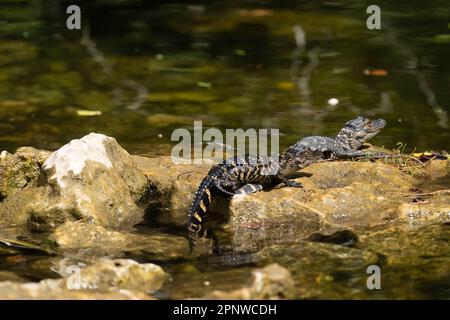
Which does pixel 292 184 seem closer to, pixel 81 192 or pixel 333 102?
pixel 81 192

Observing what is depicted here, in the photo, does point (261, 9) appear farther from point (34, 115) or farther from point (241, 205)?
point (241, 205)

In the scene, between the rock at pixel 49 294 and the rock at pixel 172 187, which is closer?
the rock at pixel 49 294

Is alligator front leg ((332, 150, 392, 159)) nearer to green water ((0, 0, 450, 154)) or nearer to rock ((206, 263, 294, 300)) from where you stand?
green water ((0, 0, 450, 154))

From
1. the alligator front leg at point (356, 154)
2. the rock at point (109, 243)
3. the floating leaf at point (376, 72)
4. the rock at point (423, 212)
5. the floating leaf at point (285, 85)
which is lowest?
the rock at point (109, 243)

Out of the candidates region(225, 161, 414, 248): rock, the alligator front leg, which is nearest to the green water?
the alligator front leg

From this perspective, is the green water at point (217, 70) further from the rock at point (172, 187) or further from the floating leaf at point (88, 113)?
the rock at point (172, 187)

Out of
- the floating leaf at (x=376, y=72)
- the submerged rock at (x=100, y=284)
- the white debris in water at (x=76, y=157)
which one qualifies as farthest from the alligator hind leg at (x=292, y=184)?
the floating leaf at (x=376, y=72)
